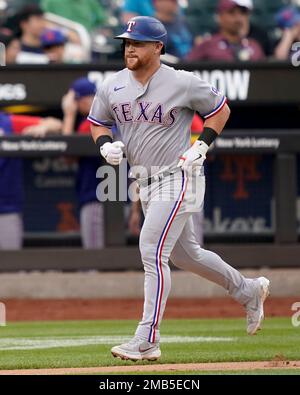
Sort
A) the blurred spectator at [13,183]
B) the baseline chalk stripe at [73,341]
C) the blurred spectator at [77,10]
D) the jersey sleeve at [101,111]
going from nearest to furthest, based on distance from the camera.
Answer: the jersey sleeve at [101,111] → the baseline chalk stripe at [73,341] → the blurred spectator at [13,183] → the blurred spectator at [77,10]

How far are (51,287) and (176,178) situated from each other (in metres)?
5.21

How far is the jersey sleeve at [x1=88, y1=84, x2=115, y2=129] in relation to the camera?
741 cm

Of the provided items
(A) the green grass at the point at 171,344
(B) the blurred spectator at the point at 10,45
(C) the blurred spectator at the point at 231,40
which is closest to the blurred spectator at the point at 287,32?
(C) the blurred spectator at the point at 231,40

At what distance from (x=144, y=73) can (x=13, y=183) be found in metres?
5.09

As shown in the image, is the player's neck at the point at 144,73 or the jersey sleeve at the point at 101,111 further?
the jersey sleeve at the point at 101,111

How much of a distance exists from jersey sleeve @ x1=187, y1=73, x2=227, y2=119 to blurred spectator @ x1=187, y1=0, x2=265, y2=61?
233 inches

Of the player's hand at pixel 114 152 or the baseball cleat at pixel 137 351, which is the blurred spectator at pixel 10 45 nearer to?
the player's hand at pixel 114 152

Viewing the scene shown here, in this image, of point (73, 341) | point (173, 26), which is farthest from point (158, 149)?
point (173, 26)

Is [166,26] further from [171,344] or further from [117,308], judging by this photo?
[171,344]

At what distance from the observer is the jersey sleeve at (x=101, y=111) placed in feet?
24.3

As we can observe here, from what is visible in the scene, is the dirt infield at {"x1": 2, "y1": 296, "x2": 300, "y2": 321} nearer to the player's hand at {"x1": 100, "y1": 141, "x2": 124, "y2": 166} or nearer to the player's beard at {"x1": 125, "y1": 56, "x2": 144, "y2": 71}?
the player's hand at {"x1": 100, "y1": 141, "x2": 124, "y2": 166}

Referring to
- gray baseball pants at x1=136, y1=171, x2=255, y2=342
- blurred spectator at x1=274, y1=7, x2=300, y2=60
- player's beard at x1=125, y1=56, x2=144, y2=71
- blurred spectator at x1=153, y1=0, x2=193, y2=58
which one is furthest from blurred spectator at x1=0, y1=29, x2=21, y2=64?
gray baseball pants at x1=136, y1=171, x2=255, y2=342

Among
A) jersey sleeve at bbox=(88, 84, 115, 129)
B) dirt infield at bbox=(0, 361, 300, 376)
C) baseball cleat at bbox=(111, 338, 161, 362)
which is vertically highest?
jersey sleeve at bbox=(88, 84, 115, 129)
